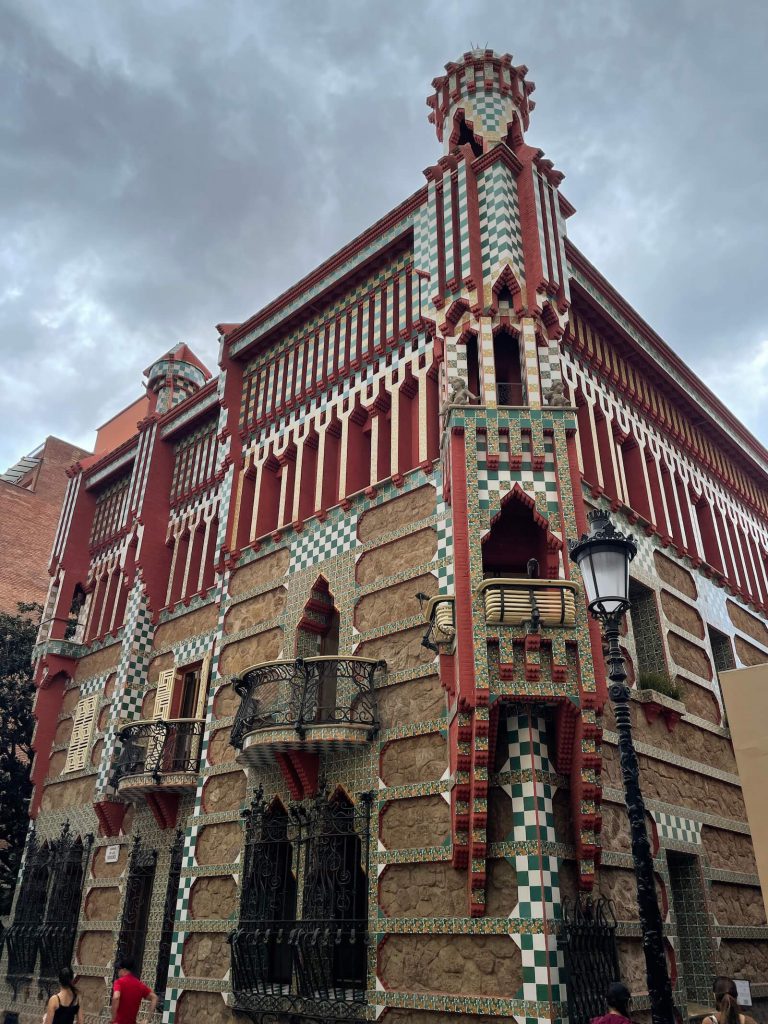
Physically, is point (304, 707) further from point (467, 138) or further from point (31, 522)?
point (31, 522)

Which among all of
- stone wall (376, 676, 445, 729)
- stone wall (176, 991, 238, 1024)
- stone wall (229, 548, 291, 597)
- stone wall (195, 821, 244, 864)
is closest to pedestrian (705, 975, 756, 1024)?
stone wall (376, 676, 445, 729)

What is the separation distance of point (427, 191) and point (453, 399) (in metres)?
4.14

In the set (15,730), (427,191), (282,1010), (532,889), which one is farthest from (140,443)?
(532,889)

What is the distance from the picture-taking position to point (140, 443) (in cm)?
1745

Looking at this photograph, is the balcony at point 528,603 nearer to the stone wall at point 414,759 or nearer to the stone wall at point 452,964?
the stone wall at point 414,759

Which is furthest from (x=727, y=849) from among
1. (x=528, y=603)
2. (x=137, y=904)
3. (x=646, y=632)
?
(x=137, y=904)

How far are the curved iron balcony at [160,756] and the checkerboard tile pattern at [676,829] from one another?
252 inches

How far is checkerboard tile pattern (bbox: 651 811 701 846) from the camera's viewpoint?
1005cm

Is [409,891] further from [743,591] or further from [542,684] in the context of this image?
[743,591]

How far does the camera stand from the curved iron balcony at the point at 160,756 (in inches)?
487

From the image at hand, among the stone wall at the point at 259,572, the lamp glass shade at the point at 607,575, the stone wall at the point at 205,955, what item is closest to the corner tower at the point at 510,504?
the lamp glass shade at the point at 607,575

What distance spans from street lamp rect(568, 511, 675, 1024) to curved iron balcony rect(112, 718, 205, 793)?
317 inches

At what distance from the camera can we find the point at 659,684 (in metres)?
11.1

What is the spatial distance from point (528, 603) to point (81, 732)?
10684 millimetres
